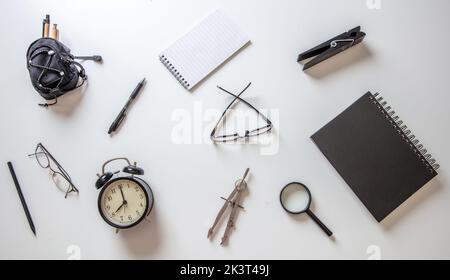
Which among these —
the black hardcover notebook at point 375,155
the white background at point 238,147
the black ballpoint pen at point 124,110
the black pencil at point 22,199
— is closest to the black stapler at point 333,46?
the white background at point 238,147

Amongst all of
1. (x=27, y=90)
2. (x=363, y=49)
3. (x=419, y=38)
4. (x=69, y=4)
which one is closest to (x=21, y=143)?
(x=27, y=90)

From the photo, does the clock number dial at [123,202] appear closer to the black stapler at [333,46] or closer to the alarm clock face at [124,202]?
the alarm clock face at [124,202]

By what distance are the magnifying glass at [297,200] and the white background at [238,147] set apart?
0.08 ft

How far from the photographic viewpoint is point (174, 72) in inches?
42.5

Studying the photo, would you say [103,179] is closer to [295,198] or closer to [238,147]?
[238,147]

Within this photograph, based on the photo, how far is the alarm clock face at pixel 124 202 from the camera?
1001 millimetres

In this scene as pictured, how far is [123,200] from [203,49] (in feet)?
1.63

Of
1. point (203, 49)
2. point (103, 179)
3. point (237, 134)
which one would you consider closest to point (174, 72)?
point (203, 49)

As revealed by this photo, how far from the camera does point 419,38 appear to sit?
108 centimetres

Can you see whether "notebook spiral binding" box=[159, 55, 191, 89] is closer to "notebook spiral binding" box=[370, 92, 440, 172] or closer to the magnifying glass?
the magnifying glass

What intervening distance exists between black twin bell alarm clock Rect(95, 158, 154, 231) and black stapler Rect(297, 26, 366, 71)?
0.58 m

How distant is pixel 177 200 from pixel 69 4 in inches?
26.7

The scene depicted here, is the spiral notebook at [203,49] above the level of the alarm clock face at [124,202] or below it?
above
